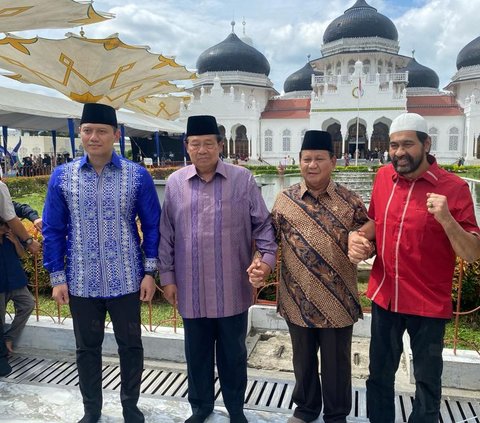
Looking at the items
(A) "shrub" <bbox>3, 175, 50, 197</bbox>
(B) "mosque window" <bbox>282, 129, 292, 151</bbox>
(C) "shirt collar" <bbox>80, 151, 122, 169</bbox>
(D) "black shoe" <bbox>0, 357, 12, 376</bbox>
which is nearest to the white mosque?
(B) "mosque window" <bbox>282, 129, 292, 151</bbox>

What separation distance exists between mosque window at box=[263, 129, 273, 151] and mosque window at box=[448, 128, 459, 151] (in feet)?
48.5

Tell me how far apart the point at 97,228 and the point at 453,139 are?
37551 millimetres

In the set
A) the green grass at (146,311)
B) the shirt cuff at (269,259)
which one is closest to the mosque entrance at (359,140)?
the green grass at (146,311)

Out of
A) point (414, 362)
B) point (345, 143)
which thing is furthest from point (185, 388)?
point (345, 143)

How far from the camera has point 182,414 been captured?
2777mm

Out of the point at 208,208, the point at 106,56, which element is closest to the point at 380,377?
the point at 208,208

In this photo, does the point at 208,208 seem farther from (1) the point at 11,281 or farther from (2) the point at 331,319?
(1) the point at 11,281

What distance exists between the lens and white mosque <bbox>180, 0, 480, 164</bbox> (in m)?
34.7

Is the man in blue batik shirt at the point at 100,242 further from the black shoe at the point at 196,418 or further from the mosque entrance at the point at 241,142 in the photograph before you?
the mosque entrance at the point at 241,142

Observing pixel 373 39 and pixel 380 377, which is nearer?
pixel 380 377

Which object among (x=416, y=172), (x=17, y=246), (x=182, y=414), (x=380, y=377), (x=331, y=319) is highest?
(x=416, y=172)

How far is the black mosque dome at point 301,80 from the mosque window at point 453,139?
1574cm

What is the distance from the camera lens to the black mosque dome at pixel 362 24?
123 ft

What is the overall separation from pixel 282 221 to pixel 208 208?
461 mm
